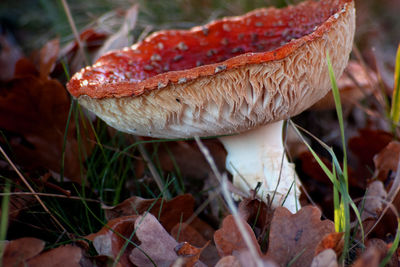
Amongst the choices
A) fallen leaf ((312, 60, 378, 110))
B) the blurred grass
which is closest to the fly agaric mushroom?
fallen leaf ((312, 60, 378, 110))

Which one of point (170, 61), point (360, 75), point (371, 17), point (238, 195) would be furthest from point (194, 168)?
point (371, 17)

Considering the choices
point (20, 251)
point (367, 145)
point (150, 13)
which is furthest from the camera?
point (150, 13)

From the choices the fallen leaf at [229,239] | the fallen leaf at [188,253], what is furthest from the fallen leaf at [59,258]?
the fallen leaf at [229,239]

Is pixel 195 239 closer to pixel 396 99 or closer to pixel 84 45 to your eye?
pixel 396 99

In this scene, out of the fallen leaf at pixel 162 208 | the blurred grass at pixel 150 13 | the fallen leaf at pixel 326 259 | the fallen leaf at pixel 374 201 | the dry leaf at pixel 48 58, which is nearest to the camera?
the fallen leaf at pixel 326 259

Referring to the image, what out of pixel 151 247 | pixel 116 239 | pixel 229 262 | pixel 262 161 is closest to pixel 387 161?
pixel 262 161

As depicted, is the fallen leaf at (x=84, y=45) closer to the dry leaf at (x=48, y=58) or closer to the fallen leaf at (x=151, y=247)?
the dry leaf at (x=48, y=58)

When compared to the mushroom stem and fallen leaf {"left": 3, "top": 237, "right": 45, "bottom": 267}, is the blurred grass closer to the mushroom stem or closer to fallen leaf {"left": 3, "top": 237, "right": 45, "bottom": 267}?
the mushroom stem
